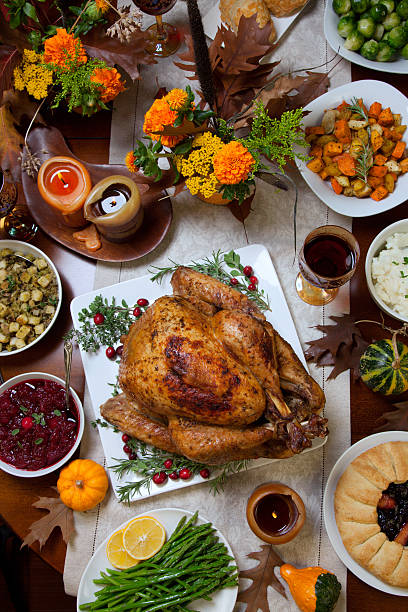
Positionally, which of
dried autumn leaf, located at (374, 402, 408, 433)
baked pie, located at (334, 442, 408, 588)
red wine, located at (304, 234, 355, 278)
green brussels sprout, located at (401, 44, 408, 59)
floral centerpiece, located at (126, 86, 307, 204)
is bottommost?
baked pie, located at (334, 442, 408, 588)

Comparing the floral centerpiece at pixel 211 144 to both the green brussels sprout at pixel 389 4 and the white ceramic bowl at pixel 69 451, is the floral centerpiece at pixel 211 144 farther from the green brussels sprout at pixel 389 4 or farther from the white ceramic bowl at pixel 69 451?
the white ceramic bowl at pixel 69 451

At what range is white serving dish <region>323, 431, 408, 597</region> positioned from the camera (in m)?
1.91

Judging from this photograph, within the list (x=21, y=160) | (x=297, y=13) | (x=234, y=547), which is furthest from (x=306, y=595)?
(x=297, y=13)

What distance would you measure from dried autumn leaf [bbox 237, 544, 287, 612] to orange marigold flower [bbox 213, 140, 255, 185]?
Answer: 1332mm

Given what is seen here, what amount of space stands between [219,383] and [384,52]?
1.45 meters

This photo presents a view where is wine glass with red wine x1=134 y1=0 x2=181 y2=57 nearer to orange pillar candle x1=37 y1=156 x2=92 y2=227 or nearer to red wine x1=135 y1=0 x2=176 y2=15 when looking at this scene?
red wine x1=135 y1=0 x2=176 y2=15

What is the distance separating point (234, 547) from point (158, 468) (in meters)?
0.41

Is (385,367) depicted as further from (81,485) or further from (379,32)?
(379,32)

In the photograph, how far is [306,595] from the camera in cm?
187

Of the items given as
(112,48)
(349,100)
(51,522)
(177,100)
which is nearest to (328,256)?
(349,100)

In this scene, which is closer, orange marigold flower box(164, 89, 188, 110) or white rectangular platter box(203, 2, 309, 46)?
orange marigold flower box(164, 89, 188, 110)

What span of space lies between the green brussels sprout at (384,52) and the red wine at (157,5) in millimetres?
819

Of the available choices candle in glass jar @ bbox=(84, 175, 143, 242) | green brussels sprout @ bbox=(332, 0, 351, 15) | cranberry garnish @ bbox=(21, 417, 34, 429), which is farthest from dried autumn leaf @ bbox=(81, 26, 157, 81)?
cranberry garnish @ bbox=(21, 417, 34, 429)

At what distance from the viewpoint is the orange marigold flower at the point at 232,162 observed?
1761 mm
